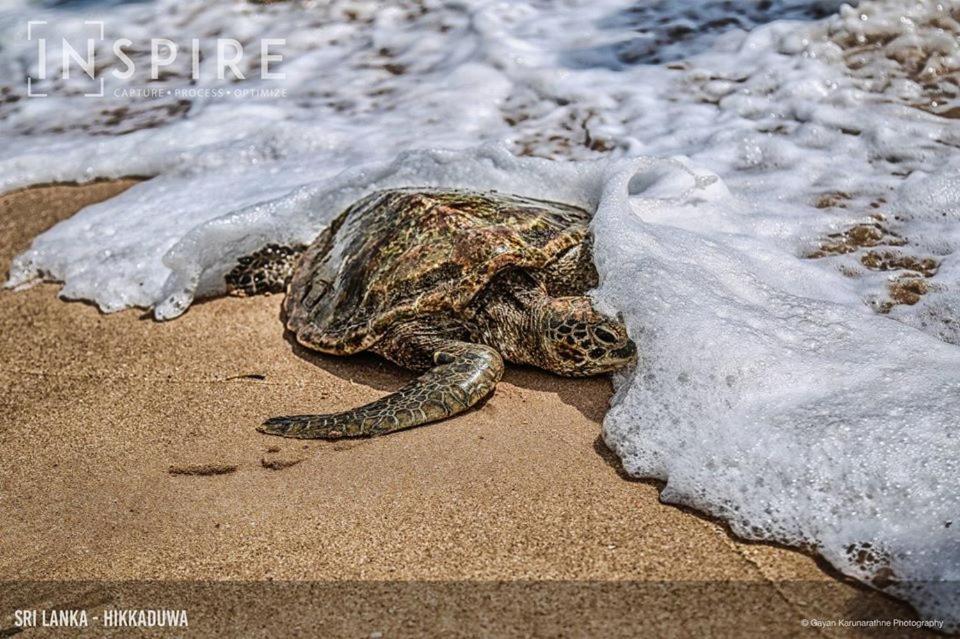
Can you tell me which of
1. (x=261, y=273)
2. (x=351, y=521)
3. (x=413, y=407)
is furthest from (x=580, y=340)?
(x=261, y=273)

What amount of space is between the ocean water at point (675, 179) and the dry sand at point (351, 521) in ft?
0.80

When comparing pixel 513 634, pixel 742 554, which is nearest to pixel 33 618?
pixel 513 634

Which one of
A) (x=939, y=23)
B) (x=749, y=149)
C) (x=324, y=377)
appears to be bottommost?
(x=324, y=377)

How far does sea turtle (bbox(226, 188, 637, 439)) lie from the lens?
11.0ft

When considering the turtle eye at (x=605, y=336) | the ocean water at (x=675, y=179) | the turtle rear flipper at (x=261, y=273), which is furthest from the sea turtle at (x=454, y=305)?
the turtle rear flipper at (x=261, y=273)

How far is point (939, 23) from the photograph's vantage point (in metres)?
5.97

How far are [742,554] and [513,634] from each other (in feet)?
2.38

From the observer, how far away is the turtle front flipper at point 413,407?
3250mm

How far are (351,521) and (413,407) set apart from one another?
61cm

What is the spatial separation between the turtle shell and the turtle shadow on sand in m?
0.10

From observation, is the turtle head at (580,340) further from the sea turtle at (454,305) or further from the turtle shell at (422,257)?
the turtle shell at (422,257)

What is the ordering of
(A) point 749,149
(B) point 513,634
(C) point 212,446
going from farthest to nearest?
(A) point 749,149
(C) point 212,446
(B) point 513,634

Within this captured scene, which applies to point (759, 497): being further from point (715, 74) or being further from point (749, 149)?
point (715, 74)

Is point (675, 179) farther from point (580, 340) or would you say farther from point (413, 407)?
point (413, 407)
